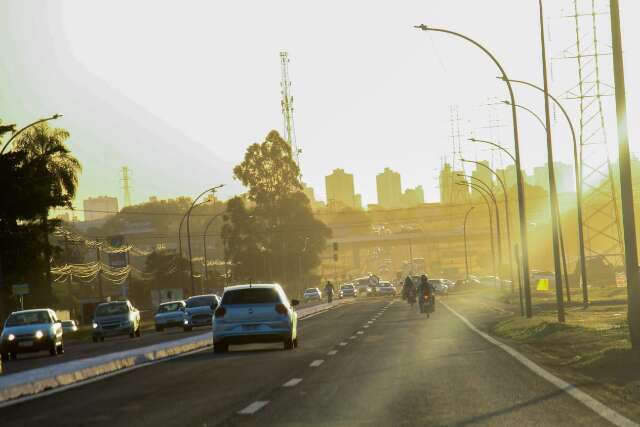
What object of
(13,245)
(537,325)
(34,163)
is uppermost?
(34,163)

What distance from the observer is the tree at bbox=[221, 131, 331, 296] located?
12988cm

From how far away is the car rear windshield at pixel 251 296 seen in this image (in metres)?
31.4

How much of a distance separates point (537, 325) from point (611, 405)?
24903 mm

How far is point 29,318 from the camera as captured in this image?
43969 mm

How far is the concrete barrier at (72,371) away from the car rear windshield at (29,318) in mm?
11689

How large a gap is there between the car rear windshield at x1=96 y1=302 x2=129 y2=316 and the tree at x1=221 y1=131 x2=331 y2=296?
70414 millimetres

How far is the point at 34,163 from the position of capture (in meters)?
74.1

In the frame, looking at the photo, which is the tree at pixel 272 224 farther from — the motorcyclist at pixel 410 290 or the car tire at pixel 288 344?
the car tire at pixel 288 344

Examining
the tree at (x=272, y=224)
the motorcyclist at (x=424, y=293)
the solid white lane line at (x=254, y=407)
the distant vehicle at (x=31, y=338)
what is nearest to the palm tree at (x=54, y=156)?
the motorcyclist at (x=424, y=293)

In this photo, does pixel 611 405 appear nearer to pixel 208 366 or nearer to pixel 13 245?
pixel 208 366

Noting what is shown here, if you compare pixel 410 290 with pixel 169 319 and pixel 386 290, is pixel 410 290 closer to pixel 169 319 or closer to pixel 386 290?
pixel 169 319

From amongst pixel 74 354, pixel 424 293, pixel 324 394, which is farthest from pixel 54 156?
pixel 324 394

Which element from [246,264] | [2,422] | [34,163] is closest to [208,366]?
[2,422]

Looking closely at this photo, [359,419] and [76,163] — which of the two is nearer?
[359,419]
